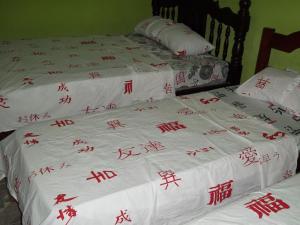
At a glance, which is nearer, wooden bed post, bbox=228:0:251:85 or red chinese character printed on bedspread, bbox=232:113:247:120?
red chinese character printed on bedspread, bbox=232:113:247:120

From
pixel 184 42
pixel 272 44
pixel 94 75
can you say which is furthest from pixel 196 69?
pixel 94 75

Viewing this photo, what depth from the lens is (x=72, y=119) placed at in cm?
187

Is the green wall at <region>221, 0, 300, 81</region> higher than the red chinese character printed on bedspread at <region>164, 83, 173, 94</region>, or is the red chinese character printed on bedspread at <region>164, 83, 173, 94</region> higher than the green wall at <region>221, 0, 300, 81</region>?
the green wall at <region>221, 0, 300, 81</region>

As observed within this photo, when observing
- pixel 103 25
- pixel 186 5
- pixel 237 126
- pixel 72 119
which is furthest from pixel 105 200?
pixel 103 25

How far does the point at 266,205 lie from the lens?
1.23 m

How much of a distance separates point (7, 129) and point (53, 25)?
5.40ft

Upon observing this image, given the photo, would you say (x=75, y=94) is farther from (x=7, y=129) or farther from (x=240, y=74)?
(x=240, y=74)

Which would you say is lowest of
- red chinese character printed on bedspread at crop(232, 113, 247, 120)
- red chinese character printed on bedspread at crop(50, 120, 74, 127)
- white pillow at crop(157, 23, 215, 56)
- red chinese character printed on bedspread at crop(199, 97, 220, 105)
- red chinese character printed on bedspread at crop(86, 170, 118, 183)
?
red chinese character printed on bedspread at crop(86, 170, 118, 183)

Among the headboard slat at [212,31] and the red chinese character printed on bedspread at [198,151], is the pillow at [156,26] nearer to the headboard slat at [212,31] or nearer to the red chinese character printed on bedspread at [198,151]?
the headboard slat at [212,31]

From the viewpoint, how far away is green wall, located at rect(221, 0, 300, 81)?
227 cm

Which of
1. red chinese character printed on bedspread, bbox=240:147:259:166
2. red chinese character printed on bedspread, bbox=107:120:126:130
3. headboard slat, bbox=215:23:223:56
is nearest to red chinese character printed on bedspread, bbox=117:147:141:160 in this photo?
red chinese character printed on bedspread, bbox=107:120:126:130

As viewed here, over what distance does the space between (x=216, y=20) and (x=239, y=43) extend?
1.62ft

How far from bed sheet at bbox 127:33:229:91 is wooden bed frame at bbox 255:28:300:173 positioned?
1.09ft

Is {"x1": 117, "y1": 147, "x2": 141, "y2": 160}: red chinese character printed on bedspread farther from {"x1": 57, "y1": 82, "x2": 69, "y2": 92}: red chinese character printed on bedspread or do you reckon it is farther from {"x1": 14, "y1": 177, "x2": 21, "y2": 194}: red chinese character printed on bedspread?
{"x1": 57, "y1": 82, "x2": 69, "y2": 92}: red chinese character printed on bedspread
